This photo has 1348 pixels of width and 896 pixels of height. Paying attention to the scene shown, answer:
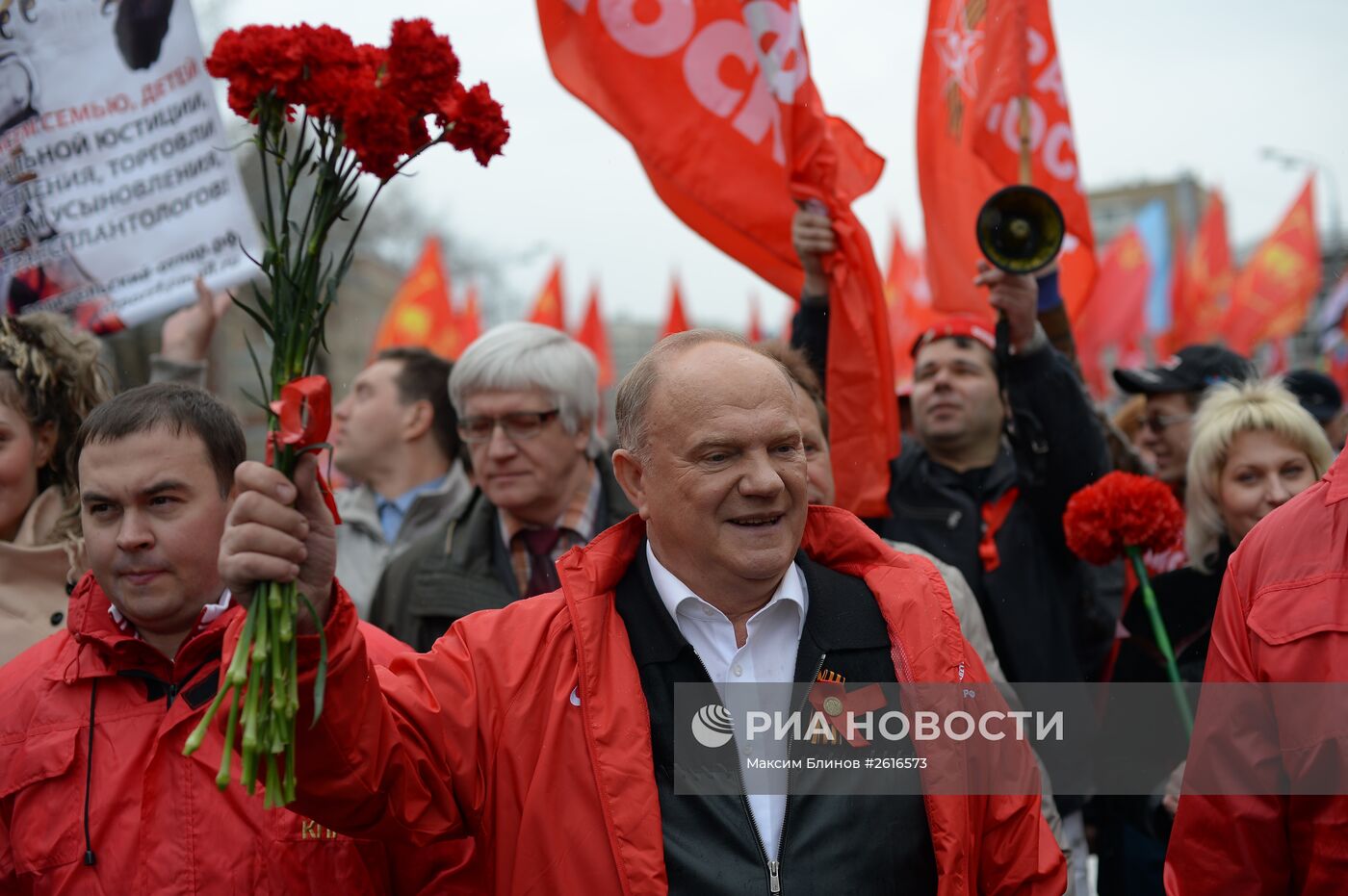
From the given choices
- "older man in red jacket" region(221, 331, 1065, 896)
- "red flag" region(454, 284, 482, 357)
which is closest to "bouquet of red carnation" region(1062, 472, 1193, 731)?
"older man in red jacket" region(221, 331, 1065, 896)

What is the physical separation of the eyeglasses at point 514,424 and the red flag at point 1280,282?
1213cm

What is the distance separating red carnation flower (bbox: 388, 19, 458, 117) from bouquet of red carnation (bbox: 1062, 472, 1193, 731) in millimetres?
2340

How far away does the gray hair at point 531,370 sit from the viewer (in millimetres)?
4121

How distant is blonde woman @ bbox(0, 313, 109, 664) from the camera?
3250 mm

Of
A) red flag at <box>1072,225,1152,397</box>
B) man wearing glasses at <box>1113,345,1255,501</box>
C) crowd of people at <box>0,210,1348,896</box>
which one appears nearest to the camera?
crowd of people at <box>0,210,1348,896</box>

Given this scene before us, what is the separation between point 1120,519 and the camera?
3.62m

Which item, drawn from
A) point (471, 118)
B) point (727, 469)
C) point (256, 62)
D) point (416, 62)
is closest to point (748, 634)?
point (727, 469)

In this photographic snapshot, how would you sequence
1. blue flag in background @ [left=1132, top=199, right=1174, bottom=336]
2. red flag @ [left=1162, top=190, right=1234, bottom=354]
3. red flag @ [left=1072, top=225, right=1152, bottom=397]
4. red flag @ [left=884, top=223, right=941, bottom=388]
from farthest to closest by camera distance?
blue flag in background @ [left=1132, top=199, right=1174, bottom=336]
red flag @ [left=1162, top=190, right=1234, bottom=354]
red flag @ [left=1072, top=225, right=1152, bottom=397]
red flag @ [left=884, top=223, right=941, bottom=388]

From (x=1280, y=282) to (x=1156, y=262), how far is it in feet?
24.7

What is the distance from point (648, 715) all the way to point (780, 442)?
578 millimetres

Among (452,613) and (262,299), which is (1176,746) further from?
(262,299)

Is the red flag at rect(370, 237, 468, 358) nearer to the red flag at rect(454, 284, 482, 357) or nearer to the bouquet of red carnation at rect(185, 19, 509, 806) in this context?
the red flag at rect(454, 284, 482, 357)

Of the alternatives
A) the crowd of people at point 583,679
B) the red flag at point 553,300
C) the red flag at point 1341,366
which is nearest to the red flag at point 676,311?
the red flag at point 553,300

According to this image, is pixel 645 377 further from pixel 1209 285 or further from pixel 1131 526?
pixel 1209 285
